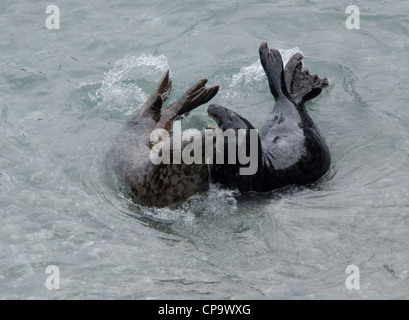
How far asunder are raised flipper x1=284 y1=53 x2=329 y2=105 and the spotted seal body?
4.35ft

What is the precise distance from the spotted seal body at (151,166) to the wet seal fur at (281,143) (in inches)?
15.1

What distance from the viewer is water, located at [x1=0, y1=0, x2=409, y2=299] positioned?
5.26 meters

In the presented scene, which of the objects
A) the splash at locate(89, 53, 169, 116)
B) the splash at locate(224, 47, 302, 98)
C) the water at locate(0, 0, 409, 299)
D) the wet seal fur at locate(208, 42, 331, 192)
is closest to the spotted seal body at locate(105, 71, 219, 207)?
the water at locate(0, 0, 409, 299)

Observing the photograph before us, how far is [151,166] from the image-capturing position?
6262 mm

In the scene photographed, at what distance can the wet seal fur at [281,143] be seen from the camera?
6496 mm

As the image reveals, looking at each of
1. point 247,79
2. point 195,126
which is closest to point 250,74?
point 247,79

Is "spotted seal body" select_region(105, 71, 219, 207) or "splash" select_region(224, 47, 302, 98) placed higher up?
"splash" select_region(224, 47, 302, 98)

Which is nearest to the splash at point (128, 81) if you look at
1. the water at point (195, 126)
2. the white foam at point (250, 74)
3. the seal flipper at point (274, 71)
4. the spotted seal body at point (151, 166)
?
the water at point (195, 126)

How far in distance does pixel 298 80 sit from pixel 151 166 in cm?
262

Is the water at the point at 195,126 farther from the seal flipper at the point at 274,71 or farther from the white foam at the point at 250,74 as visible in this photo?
the seal flipper at the point at 274,71

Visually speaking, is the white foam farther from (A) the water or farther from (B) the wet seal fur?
(B) the wet seal fur

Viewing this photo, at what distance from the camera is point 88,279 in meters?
5.22
